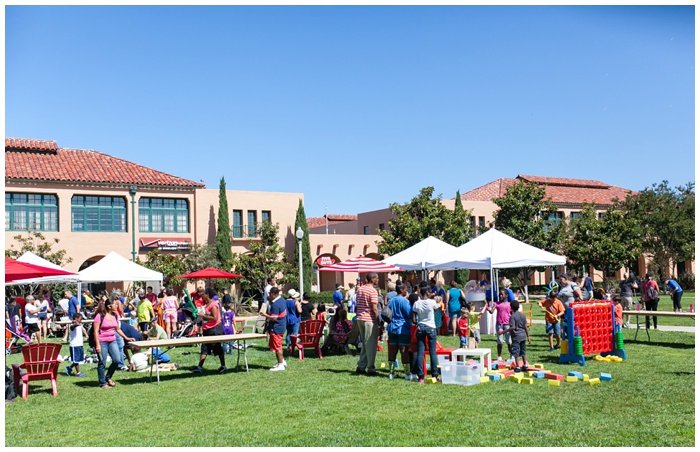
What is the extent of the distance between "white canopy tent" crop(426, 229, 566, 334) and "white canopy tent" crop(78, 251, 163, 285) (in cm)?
878

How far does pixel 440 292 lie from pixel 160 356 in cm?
921

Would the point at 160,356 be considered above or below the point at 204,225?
below

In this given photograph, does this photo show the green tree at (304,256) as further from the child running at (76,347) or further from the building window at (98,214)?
the child running at (76,347)

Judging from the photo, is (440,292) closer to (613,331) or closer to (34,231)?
(613,331)

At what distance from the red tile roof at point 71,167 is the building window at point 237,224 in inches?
104

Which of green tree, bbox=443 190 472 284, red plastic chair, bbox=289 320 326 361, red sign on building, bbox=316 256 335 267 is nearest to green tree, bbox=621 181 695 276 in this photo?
green tree, bbox=443 190 472 284

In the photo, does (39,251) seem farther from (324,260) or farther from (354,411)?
(354,411)

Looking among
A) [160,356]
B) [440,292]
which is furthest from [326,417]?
[440,292]

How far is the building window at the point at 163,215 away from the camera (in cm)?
3934

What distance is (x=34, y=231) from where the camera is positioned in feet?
117

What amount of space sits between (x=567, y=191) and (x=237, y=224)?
94.8 ft

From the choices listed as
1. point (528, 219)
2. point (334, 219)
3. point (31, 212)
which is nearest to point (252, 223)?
point (31, 212)

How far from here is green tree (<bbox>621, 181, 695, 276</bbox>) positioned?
50.3 m

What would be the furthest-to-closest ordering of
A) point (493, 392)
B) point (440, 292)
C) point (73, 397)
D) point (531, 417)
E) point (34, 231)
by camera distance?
point (34, 231), point (440, 292), point (73, 397), point (493, 392), point (531, 417)
